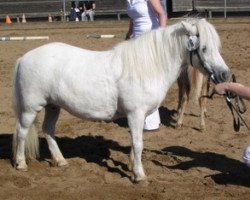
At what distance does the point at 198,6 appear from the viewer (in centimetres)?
3070

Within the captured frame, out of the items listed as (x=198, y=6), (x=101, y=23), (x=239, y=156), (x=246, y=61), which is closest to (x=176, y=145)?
(x=239, y=156)

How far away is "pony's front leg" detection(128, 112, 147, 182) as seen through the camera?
5.57 meters

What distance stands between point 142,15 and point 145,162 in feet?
6.10

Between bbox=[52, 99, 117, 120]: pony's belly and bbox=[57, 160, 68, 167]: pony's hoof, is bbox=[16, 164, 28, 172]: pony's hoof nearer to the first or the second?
bbox=[57, 160, 68, 167]: pony's hoof

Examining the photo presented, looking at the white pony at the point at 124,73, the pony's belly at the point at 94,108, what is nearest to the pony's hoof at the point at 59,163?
the white pony at the point at 124,73

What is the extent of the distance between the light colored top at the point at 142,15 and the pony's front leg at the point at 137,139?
1.77m

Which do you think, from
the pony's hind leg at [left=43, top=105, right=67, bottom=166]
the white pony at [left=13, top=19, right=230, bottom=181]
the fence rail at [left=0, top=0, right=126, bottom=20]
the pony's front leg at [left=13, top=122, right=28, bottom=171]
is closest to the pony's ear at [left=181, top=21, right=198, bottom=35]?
the white pony at [left=13, top=19, right=230, bottom=181]

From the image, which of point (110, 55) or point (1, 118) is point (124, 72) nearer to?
point (110, 55)

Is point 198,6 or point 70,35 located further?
point 198,6

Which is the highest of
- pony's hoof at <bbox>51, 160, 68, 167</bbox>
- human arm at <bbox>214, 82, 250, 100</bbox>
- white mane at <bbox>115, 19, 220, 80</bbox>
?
white mane at <bbox>115, 19, 220, 80</bbox>

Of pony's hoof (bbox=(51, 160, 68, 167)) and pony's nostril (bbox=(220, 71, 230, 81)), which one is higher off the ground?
pony's nostril (bbox=(220, 71, 230, 81))

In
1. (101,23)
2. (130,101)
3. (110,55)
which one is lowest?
(101,23)

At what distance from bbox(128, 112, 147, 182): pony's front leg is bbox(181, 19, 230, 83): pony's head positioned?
0.82m

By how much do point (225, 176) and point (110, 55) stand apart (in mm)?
1788
